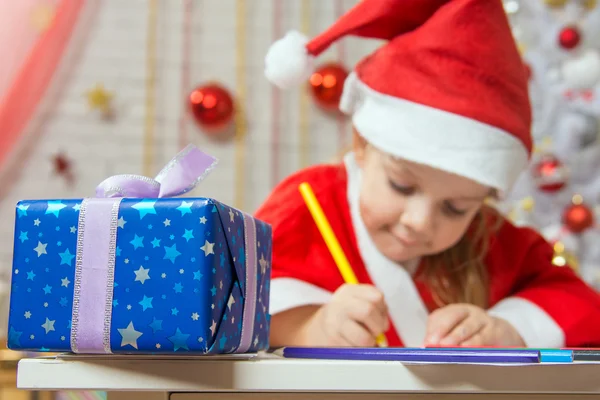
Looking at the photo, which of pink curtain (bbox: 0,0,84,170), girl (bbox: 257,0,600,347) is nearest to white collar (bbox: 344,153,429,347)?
girl (bbox: 257,0,600,347)

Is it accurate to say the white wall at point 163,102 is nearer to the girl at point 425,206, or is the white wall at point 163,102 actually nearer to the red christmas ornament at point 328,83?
the red christmas ornament at point 328,83

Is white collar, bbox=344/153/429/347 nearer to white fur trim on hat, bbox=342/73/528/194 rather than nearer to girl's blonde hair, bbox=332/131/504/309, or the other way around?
girl's blonde hair, bbox=332/131/504/309

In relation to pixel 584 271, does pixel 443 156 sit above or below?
above

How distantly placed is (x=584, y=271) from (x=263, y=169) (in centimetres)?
79

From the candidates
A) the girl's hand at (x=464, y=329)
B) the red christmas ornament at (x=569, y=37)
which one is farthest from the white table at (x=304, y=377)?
the red christmas ornament at (x=569, y=37)

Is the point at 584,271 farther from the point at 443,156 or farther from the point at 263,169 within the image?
the point at 443,156

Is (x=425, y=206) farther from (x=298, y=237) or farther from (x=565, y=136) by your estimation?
(x=565, y=136)

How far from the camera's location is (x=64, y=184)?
5.71 ft

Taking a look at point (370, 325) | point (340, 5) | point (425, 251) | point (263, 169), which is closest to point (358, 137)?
point (425, 251)

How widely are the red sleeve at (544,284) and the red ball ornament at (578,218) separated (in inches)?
28.6

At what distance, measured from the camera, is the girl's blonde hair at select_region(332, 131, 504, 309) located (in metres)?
0.92

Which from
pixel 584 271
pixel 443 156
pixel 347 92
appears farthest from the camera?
pixel 584 271

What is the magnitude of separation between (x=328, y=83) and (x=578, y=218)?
2.13 ft

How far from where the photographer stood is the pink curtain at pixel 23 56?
166cm
